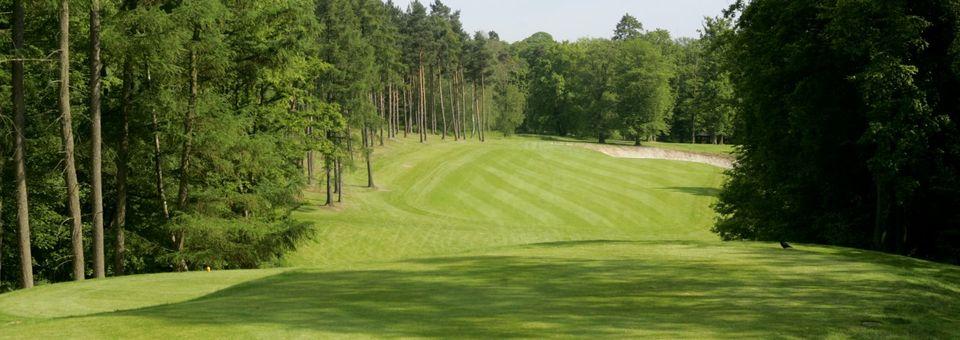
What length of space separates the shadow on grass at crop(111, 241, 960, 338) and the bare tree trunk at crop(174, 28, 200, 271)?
11833mm

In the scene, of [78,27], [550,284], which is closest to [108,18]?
[78,27]

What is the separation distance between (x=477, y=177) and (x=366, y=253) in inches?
1027

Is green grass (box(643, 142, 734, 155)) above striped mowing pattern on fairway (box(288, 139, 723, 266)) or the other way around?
above

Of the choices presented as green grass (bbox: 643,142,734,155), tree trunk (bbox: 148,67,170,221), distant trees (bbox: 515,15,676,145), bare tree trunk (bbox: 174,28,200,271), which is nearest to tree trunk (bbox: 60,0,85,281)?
tree trunk (bbox: 148,67,170,221)

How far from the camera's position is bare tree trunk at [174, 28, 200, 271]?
25906 mm

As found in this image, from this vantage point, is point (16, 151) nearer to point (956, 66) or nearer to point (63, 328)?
point (63, 328)

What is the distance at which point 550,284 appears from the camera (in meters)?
13.9

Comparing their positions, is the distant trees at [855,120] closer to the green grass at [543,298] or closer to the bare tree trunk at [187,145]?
the green grass at [543,298]

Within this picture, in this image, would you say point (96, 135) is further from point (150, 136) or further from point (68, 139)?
point (150, 136)

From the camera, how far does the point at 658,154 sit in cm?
8875

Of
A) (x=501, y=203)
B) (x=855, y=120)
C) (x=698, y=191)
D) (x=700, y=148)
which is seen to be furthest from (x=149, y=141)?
(x=700, y=148)

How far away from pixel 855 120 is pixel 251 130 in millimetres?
22833

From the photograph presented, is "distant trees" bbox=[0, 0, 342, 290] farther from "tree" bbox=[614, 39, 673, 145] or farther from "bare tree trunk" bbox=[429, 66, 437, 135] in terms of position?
"tree" bbox=[614, 39, 673, 145]

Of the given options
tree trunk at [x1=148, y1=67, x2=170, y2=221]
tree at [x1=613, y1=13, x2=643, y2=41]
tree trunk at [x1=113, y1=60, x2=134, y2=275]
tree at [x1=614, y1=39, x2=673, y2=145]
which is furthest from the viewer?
tree at [x1=613, y1=13, x2=643, y2=41]
